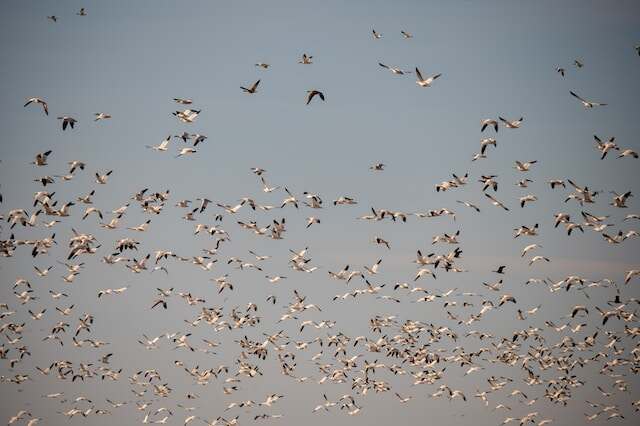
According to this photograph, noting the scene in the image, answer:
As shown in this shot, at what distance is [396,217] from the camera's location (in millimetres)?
49750

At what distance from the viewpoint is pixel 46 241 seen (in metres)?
51.8

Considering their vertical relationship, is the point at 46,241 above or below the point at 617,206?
below

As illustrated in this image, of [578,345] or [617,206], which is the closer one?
[617,206]

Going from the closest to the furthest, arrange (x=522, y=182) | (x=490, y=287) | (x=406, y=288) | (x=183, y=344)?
(x=522, y=182), (x=490, y=287), (x=406, y=288), (x=183, y=344)

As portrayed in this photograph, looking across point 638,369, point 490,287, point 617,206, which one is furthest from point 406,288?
point 638,369

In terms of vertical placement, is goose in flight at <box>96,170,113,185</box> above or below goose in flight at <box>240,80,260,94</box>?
below

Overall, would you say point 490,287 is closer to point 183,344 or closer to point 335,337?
point 335,337

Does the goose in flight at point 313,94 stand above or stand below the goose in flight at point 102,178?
above

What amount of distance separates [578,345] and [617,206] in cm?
1951

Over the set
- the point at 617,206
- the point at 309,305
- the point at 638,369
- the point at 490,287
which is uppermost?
the point at 617,206

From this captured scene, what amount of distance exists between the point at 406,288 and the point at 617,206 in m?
15.6

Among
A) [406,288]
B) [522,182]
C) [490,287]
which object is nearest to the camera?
[522,182]

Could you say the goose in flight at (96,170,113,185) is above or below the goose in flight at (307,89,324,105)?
below

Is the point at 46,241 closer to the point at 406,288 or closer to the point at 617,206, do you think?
the point at 406,288
